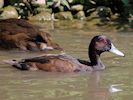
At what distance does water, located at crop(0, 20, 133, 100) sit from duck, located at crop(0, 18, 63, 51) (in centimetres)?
21

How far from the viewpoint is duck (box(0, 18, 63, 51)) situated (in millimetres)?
12117

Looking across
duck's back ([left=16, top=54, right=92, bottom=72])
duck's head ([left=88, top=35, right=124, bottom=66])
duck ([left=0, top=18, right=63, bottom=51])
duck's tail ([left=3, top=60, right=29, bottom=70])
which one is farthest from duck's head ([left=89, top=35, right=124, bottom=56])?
duck ([left=0, top=18, right=63, bottom=51])

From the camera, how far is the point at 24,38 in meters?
12.3

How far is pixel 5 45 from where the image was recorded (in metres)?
12.3

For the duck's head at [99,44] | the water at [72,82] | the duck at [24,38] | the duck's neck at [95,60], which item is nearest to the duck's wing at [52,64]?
the water at [72,82]

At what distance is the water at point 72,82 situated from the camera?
806 centimetres

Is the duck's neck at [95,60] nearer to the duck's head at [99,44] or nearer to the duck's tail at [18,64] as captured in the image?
the duck's head at [99,44]

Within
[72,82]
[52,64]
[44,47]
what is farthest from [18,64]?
[44,47]

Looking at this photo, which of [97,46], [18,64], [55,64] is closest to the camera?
[55,64]

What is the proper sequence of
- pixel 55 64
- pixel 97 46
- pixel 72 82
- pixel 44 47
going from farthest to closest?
pixel 44 47 → pixel 97 46 → pixel 55 64 → pixel 72 82

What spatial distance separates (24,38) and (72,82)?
11.4 ft

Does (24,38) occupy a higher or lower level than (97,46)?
lower

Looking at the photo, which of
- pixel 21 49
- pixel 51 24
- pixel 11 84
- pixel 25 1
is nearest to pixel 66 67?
pixel 11 84

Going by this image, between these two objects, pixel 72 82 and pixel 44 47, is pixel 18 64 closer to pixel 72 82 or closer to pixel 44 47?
pixel 72 82
